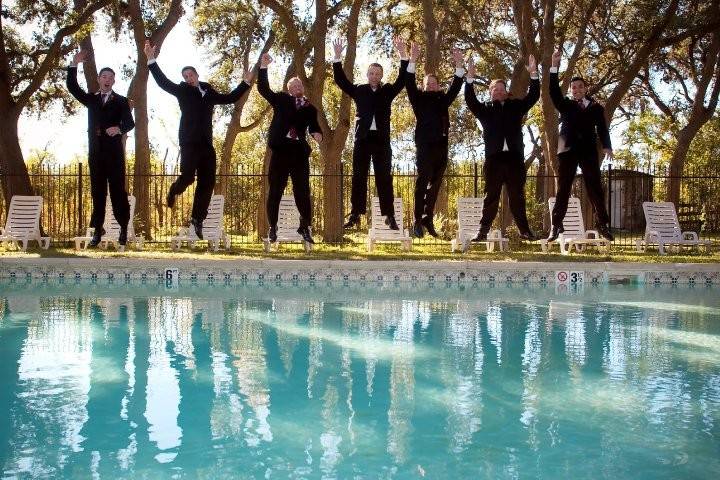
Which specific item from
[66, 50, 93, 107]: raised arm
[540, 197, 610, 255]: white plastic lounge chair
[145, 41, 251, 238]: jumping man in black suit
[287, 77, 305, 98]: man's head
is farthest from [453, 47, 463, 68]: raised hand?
[540, 197, 610, 255]: white plastic lounge chair

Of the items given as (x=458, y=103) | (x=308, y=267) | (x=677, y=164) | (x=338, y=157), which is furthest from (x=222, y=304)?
(x=458, y=103)

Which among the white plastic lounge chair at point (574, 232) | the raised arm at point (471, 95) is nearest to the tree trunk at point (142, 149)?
the white plastic lounge chair at point (574, 232)

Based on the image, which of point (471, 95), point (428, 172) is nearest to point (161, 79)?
point (428, 172)

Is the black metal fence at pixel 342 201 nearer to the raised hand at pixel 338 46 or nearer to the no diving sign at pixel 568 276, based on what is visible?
the no diving sign at pixel 568 276

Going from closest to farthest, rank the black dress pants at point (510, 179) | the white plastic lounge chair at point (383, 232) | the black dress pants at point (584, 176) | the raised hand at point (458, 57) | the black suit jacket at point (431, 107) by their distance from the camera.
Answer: the raised hand at point (458, 57) < the black suit jacket at point (431, 107) < the black dress pants at point (510, 179) < the black dress pants at point (584, 176) < the white plastic lounge chair at point (383, 232)

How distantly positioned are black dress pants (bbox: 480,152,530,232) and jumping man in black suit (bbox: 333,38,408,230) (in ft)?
3.91

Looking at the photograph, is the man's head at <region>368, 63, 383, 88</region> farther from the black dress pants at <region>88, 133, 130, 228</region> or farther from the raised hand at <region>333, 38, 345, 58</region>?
the black dress pants at <region>88, 133, 130, 228</region>

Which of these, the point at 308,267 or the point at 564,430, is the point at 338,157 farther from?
the point at 564,430

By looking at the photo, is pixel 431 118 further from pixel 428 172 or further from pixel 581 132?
pixel 581 132

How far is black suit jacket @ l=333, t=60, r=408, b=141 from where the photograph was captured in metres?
8.41

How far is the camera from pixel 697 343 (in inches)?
254

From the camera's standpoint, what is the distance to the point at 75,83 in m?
9.03

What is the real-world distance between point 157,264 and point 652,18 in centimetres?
1066

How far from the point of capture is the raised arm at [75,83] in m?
8.88
